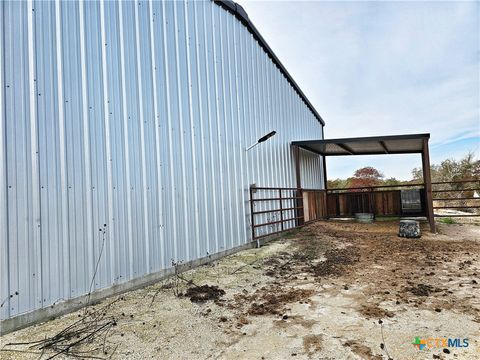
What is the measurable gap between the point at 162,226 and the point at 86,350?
7.72 ft

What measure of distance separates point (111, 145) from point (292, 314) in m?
3.27

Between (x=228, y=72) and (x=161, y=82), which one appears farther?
(x=228, y=72)

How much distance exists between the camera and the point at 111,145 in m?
3.80

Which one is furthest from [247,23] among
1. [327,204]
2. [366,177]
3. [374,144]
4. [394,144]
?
[366,177]

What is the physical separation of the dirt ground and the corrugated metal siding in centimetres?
64

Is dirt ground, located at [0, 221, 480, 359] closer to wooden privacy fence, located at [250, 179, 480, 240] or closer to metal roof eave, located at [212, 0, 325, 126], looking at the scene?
wooden privacy fence, located at [250, 179, 480, 240]

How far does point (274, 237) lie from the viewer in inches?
337

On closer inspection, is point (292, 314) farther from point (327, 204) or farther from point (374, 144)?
point (327, 204)

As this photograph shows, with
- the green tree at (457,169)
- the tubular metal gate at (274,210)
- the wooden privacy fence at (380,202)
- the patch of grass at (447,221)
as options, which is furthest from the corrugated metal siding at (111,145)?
the green tree at (457,169)

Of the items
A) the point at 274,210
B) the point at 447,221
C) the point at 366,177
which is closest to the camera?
the point at 274,210

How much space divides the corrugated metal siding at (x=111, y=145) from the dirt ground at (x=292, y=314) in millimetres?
A: 644

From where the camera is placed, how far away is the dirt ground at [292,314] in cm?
227

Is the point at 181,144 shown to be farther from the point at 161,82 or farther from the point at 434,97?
the point at 434,97

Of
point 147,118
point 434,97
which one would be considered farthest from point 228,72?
point 434,97
